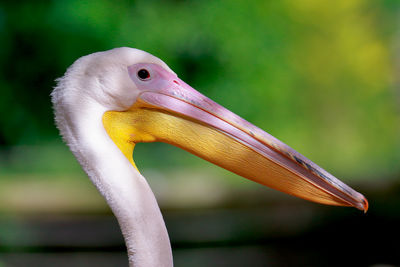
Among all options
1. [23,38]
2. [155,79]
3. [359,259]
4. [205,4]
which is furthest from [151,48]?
[155,79]

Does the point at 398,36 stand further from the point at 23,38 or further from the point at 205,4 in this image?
the point at 23,38

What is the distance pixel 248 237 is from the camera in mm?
5406

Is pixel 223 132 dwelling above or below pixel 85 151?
above

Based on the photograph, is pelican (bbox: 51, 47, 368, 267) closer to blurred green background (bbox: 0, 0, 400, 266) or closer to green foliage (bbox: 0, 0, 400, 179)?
blurred green background (bbox: 0, 0, 400, 266)

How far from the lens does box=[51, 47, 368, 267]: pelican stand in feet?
4.72

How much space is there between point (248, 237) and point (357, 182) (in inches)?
55.9

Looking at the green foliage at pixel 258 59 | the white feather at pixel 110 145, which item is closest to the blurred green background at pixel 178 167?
the green foliage at pixel 258 59

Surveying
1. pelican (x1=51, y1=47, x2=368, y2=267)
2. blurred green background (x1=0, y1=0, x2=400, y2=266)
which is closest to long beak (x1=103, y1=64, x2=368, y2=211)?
pelican (x1=51, y1=47, x2=368, y2=267)

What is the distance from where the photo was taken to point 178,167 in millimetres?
6938

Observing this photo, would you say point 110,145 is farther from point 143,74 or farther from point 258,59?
point 258,59

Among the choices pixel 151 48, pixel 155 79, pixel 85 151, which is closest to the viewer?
pixel 85 151

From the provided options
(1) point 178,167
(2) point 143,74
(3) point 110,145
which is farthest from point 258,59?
(3) point 110,145

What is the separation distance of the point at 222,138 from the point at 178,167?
5.44 meters

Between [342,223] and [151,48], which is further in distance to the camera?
[151,48]
